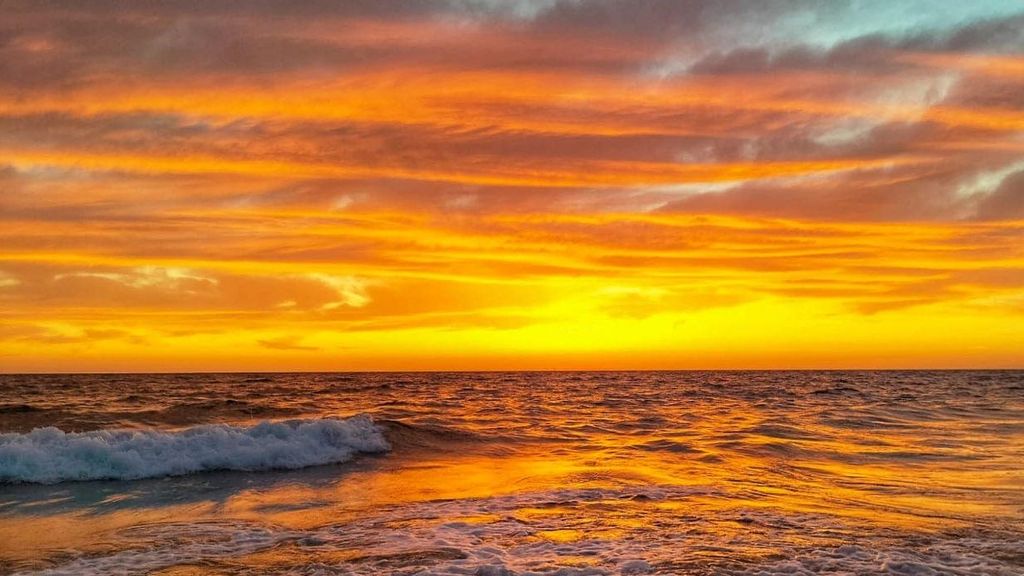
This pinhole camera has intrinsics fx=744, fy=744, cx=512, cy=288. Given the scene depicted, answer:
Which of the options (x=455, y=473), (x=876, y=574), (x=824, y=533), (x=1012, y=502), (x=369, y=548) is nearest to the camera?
(x=876, y=574)

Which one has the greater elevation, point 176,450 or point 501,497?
point 176,450

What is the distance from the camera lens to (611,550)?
883 cm

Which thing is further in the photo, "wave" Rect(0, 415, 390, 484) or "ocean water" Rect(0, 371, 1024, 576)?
"wave" Rect(0, 415, 390, 484)

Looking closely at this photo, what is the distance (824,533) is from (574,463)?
7738 mm

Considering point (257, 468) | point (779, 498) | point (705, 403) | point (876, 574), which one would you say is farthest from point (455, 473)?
point (705, 403)

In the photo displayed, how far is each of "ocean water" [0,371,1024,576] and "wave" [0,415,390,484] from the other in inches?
2.0

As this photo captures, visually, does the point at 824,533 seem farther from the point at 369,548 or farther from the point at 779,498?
the point at 369,548

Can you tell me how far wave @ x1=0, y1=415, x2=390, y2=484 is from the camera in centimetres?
1547

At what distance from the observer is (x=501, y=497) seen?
12.7 m

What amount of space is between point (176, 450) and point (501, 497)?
8.91 m

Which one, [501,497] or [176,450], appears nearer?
[501,497]

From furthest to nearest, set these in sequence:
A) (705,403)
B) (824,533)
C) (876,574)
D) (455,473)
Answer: (705,403) → (455,473) → (824,533) → (876,574)

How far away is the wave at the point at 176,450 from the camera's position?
15469 mm

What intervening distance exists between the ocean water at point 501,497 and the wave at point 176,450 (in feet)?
0.16
